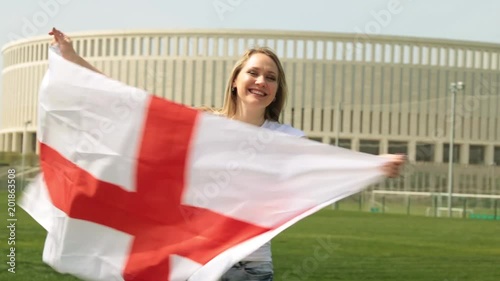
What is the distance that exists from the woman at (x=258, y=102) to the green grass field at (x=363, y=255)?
20.0ft

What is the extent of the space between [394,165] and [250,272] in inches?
26.6

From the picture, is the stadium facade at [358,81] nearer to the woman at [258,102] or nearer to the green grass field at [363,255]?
the green grass field at [363,255]

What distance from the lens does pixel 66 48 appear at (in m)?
4.40

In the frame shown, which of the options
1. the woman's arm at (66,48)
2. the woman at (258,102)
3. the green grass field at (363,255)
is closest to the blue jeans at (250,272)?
the woman at (258,102)

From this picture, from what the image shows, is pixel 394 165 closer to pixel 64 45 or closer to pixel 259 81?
pixel 259 81

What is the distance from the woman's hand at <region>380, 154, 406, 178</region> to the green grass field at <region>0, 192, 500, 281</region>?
6400 millimetres

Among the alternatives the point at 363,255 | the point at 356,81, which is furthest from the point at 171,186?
the point at 356,81

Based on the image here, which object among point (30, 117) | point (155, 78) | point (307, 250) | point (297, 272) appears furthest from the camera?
point (30, 117)

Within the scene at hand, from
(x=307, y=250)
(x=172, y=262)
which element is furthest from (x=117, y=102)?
(x=307, y=250)

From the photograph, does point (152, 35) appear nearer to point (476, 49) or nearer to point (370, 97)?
point (370, 97)

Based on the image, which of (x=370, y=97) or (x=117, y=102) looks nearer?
(x=117, y=102)

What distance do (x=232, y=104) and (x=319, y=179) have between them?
1.52ft

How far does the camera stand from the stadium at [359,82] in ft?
246

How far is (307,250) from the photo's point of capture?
15.0 metres
